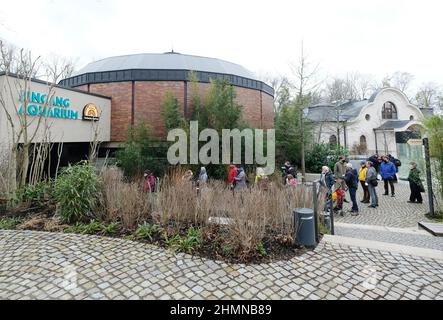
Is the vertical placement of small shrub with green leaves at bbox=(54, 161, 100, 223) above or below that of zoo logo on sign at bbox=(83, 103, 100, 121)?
below

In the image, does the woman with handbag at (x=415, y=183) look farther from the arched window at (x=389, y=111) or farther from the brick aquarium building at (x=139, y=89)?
the arched window at (x=389, y=111)

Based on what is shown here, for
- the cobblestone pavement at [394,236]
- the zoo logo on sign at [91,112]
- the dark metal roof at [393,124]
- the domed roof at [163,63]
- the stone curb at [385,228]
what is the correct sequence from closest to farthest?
the cobblestone pavement at [394,236], the stone curb at [385,228], the zoo logo on sign at [91,112], the domed roof at [163,63], the dark metal roof at [393,124]

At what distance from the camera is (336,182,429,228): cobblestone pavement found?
658cm

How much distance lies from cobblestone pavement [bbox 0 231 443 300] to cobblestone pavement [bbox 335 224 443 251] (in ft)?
3.49

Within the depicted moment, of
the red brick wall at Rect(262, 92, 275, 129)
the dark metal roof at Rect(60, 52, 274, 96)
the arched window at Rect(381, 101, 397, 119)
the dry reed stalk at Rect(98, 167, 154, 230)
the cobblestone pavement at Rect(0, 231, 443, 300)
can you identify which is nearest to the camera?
the cobblestone pavement at Rect(0, 231, 443, 300)

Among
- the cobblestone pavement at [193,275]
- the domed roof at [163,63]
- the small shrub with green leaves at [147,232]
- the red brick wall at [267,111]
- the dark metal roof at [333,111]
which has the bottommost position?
the cobblestone pavement at [193,275]

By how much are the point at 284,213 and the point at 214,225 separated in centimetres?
146

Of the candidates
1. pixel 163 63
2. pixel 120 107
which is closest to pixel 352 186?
pixel 120 107

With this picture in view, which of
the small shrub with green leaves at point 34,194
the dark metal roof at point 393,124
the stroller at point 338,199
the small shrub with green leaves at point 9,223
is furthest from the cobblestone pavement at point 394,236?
the dark metal roof at point 393,124

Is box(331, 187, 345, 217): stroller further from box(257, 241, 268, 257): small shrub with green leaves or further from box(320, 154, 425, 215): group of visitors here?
box(257, 241, 268, 257): small shrub with green leaves

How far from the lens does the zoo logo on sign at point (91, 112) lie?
12758 mm

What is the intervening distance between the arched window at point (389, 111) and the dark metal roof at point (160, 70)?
18.7 meters

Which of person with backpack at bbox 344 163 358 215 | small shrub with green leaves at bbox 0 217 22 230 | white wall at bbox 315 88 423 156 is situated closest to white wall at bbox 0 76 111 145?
small shrub with green leaves at bbox 0 217 22 230
